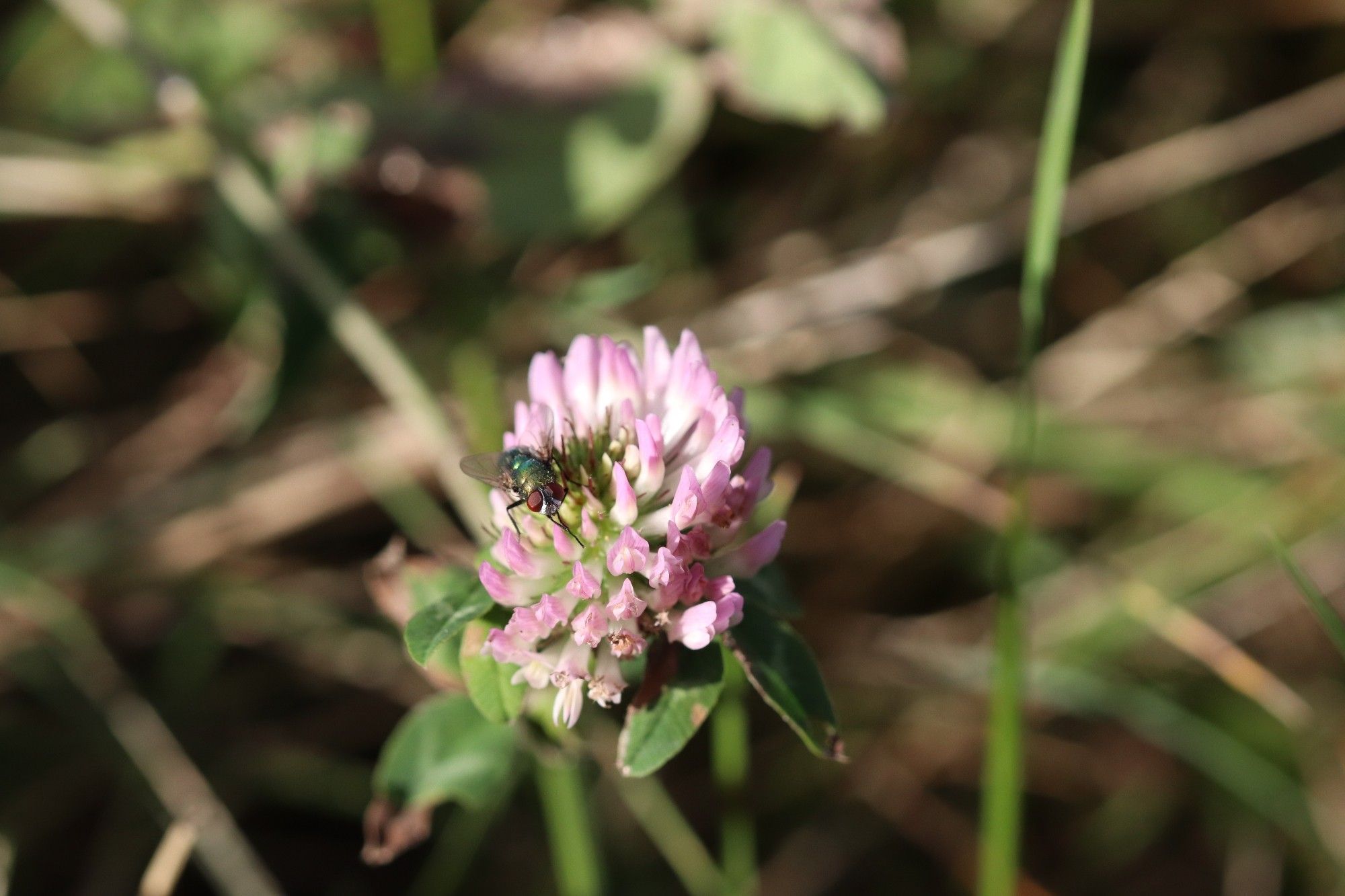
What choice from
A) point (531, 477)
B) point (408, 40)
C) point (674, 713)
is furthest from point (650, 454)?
point (408, 40)

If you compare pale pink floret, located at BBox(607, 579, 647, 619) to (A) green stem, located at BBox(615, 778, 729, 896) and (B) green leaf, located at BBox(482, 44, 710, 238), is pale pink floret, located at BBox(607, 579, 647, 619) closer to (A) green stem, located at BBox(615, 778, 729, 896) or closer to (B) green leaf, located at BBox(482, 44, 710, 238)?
(A) green stem, located at BBox(615, 778, 729, 896)

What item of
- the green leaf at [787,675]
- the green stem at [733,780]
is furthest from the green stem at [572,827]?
the green leaf at [787,675]

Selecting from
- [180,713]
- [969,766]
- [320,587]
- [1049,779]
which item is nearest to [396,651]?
[320,587]

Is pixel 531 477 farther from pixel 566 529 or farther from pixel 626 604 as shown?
pixel 626 604

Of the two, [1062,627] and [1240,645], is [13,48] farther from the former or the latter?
[1240,645]

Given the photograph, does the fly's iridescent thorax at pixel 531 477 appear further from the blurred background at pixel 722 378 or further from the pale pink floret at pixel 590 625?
the blurred background at pixel 722 378

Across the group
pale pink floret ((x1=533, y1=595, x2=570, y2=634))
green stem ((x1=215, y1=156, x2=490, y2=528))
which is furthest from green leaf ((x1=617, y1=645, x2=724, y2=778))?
green stem ((x1=215, y1=156, x2=490, y2=528))
